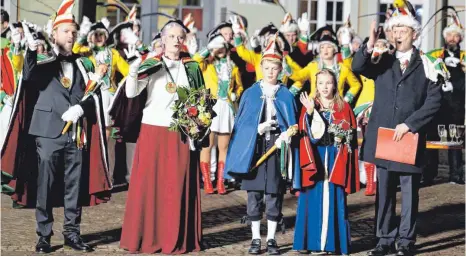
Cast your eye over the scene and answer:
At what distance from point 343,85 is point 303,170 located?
4.38 metres

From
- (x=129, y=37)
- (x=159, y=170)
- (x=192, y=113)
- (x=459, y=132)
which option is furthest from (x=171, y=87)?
(x=129, y=37)

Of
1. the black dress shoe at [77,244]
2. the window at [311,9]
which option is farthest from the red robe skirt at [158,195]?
the window at [311,9]

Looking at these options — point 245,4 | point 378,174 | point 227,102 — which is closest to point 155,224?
point 378,174

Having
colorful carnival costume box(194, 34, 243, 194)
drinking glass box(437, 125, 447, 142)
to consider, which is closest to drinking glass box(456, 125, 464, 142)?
drinking glass box(437, 125, 447, 142)

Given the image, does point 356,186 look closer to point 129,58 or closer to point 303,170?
point 303,170

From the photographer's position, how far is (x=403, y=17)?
10.8 meters

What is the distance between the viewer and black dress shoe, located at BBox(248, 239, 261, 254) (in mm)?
10797

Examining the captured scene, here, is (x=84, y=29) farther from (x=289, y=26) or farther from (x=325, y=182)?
(x=325, y=182)

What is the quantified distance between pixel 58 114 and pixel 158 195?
109 cm

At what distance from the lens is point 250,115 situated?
35.8ft

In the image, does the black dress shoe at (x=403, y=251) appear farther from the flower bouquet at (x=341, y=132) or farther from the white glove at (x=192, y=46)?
the white glove at (x=192, y=46)

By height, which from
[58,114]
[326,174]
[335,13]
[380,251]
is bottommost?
[380,251]

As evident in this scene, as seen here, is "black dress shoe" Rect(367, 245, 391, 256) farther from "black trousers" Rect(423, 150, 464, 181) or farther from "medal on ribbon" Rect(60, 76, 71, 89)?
"black trousers" Rect(423, 150, 464, 181)

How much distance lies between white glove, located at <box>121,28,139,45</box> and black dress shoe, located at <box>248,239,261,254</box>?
5.45 meters
